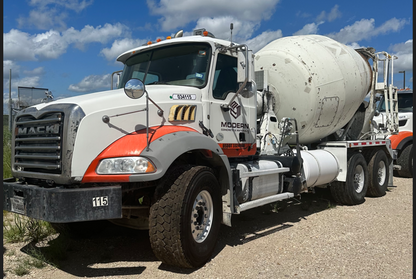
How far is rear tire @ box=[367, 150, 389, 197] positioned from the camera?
8727 mm

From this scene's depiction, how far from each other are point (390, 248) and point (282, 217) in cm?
205

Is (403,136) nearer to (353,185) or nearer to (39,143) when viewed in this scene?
(353,185)

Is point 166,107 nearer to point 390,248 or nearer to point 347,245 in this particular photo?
point 347,245

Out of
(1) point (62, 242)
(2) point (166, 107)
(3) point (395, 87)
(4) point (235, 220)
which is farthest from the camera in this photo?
(3) point (395, 87)

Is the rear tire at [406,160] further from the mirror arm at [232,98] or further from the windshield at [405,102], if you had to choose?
the mirror arm at [232,98]

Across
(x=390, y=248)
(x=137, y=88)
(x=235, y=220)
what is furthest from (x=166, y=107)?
(x=390, y=248)

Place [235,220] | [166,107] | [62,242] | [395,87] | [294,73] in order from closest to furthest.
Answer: [166,107] < [62,242] < [235,220] < [294,73] < [395,87]

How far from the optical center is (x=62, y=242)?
16.8 feet

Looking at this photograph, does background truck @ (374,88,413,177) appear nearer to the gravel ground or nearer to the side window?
the gravel ground

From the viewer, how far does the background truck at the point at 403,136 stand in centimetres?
1048

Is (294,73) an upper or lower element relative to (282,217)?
upper

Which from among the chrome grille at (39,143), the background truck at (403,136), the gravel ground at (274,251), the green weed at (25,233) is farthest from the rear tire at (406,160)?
the chrome grille at (39,143)

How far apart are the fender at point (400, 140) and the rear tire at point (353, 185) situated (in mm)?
Answer: 4120

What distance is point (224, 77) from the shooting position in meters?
5.37
